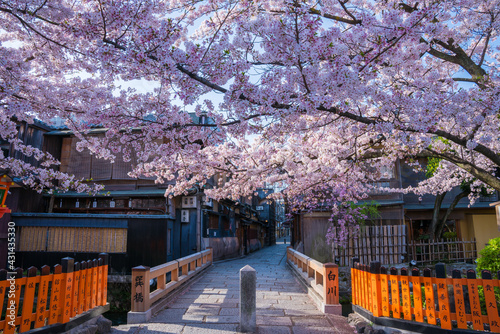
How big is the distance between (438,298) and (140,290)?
19.5ft

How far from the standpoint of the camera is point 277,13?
7.72 metres

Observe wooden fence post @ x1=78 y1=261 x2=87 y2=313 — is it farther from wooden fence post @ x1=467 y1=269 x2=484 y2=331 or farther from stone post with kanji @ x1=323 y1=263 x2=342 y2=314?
wooden fence post @ x1=467 y1=269 x2=484 y2=331

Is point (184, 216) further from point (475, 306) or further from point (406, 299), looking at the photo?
point (475, 306)

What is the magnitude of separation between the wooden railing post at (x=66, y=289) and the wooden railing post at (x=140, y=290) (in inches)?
63.6

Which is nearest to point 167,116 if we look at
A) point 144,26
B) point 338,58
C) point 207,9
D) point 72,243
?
point 144,26

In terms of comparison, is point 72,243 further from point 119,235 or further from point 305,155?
point 305,155

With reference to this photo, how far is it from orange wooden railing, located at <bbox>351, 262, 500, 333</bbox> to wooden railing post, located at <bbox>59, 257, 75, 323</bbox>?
5.65m

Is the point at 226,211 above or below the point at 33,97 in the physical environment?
below

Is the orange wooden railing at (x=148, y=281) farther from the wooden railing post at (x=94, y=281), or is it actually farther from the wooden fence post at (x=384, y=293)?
the wooden fence post at (x=384, y=293)

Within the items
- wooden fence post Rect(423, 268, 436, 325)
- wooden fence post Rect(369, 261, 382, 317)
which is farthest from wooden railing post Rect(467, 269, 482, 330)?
wooden fence post Rect(369, 261, 382, 317)

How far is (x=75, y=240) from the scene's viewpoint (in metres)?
14.3

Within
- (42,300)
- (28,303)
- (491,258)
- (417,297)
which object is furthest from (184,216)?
(417,297)

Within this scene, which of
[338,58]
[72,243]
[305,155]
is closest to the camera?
[338,58]

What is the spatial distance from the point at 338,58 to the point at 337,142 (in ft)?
16.0
